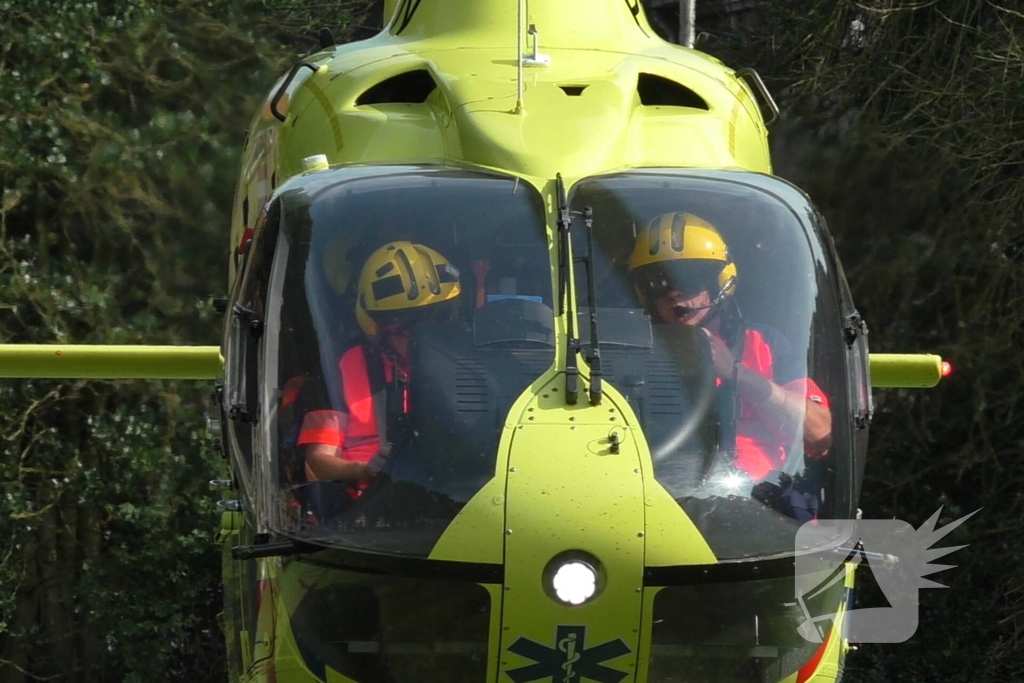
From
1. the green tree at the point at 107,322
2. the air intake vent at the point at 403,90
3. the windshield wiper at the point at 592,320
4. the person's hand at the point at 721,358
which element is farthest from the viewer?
the green tree at the point at 107,322

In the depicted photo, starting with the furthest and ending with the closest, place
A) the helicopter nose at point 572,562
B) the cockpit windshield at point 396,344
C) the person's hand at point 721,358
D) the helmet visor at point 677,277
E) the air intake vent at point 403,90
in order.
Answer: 1. the air intake vent at point 403,90
2. the helmet visor at point 677,277
3. the person's hand at point 721,358
4. the cockpit windshield at point 396,344
5. the helicopter nose at point 572,562

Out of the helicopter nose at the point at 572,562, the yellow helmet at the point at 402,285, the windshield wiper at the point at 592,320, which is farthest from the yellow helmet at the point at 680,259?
the helicopter nose at the point at 572,562

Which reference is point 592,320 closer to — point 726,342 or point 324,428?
point 726,342

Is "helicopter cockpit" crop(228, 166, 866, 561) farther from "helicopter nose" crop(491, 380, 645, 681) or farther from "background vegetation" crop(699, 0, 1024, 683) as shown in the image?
"background vegetation" crop(699, 0, 1024, 683)

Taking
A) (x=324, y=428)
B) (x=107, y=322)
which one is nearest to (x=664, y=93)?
(x=324, y=428)

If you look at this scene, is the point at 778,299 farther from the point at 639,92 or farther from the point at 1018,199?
the point at 1018,199

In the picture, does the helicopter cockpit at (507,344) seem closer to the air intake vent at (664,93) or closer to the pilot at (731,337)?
the pilot at (731,337)

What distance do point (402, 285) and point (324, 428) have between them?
43cm

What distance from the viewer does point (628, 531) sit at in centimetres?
360

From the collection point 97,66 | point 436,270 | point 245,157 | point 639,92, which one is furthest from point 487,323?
point 97,66

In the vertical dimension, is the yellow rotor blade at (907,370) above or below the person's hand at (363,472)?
below

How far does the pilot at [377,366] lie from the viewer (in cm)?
388

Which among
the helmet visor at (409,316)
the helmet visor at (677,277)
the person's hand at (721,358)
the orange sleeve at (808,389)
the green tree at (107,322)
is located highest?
the helmet visor at (677,277)

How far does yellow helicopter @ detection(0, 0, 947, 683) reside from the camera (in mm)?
3660
